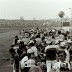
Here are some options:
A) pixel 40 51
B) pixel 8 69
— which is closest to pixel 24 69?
pixel 40 51

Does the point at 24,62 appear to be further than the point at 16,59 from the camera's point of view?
No

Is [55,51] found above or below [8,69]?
above

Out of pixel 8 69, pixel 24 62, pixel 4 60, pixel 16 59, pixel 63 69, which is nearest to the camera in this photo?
pixel 63 69

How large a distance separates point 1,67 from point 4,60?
9.62ft

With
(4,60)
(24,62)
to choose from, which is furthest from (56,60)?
(4,60)

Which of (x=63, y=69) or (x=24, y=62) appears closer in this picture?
(x=63, y=69)

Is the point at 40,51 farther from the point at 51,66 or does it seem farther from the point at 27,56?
the point at 51,66

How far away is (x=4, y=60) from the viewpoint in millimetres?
21422

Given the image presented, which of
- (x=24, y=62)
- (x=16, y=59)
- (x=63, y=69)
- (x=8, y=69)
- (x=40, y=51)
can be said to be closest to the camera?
(x=63, y=69)

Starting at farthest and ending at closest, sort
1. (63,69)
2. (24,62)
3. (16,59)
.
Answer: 1. (16,59)
2. (24,62)
3. (63,69)

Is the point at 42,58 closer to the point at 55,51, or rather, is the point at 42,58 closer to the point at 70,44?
the point at 55,51

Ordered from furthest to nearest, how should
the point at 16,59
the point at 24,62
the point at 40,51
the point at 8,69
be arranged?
1. the point at 8,69
2. the point at 40,51
3. the point at 16,59
4. the point at 24,62

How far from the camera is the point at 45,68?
12.4m

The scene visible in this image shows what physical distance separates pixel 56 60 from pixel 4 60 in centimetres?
993
